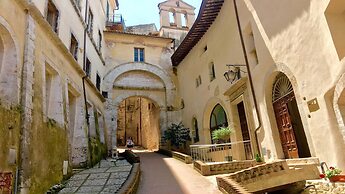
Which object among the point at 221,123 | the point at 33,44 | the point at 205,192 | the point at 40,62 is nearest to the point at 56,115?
the point at 40,62

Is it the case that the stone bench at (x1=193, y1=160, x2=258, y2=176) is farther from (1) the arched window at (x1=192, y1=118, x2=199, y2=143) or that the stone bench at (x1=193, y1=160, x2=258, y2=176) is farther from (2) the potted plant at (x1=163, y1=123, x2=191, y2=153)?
(2) the potted plant at (x1=163, y1=123, x2=191, y2=153)

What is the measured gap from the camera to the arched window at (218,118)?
43.4ft

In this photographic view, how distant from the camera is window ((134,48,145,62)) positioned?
62.6ft

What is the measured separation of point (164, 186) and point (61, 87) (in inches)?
194

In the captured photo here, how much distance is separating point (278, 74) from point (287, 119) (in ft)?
5.17

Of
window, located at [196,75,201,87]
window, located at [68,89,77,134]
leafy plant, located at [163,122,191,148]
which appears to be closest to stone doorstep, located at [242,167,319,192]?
window, located at [68,89,77,134]

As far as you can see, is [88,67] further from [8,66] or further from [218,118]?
[8,66]

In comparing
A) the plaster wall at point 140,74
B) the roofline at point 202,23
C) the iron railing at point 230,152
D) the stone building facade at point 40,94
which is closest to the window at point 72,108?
the stone building facade at point 40,94

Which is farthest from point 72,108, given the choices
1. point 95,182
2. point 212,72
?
point 212,72

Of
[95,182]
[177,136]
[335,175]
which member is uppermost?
[177,136]

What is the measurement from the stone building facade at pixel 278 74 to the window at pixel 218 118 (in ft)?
0.44

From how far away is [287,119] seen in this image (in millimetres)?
8258

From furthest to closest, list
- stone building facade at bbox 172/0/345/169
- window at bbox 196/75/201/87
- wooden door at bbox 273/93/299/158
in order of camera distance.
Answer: window at bbox 196/75/201/87
wooden door at bbox 273/93/299/158
stone building facade at bbox 172/0/345/169

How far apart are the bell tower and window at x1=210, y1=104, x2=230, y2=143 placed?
892 centimetres
